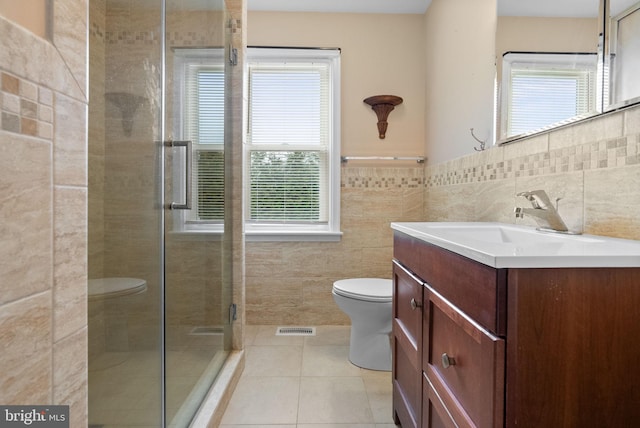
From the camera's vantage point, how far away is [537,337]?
65 centimetres

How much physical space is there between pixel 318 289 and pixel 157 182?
172 centimetres

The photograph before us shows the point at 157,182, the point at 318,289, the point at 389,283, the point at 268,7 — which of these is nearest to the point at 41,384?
the point at 157,182

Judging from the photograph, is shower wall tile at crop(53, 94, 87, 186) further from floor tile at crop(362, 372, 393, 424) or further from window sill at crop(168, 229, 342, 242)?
window sill at crop(168, 229, 342, 242)

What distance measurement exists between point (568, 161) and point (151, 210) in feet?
4.91

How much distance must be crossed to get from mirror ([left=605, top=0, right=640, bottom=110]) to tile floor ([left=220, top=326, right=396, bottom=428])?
1.51 meters

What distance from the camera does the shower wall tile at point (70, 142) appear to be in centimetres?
57

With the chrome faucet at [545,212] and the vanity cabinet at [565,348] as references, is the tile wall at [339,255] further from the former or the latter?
the vanity cabinet at [565,348]

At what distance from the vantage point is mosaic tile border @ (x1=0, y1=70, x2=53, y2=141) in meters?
0.49

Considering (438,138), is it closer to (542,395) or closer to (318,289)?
(318,289)

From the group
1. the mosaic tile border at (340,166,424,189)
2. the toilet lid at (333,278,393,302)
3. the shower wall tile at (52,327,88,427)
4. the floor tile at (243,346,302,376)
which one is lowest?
the floor tile at (243,346,302,376)

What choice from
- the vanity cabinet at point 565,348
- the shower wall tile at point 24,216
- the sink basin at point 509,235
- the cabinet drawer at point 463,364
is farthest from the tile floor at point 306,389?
the shower wall tile at point 24,216

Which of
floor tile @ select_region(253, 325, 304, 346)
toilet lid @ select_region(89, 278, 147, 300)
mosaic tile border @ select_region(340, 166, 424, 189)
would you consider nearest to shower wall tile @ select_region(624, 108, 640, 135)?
toilet lid @ select_region(89, 278, 147, 300)

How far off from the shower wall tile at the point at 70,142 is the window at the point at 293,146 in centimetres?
203

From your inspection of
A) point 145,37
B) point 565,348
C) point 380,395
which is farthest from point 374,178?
point 565,348
